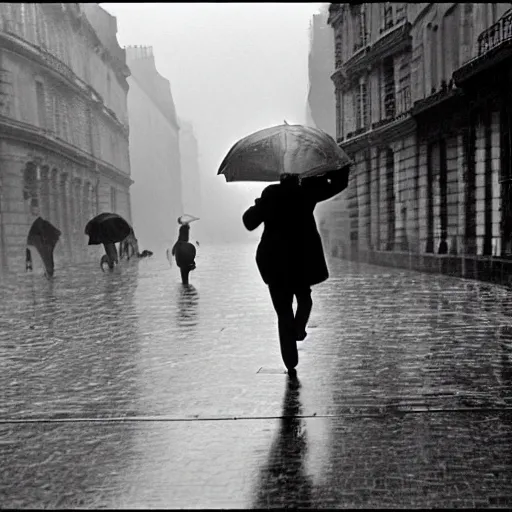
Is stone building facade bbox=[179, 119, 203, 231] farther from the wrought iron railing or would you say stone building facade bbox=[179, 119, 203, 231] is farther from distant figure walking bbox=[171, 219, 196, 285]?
the wrought iron railing

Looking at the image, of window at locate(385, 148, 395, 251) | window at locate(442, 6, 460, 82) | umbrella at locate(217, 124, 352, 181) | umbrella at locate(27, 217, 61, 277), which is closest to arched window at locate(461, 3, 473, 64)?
window at locate(442, 6, 460, 82)

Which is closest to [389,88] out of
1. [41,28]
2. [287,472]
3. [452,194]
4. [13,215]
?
[452,194]

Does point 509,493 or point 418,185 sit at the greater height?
point 418,185

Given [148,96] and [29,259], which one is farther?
[148,96]

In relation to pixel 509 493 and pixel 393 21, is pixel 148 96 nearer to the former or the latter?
pixel 393 21

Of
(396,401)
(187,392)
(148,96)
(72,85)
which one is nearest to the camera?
(396,401)

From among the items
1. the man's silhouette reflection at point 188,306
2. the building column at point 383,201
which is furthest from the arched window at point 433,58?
the man's silhouette reflection at point 188,306

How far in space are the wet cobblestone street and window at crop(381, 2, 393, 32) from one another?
55.7ft

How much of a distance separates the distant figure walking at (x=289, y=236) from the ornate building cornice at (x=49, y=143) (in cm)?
2263

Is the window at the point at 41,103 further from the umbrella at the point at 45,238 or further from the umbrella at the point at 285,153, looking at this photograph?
the umbrella at the point at 285,153

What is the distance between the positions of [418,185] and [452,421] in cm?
Answer: 1979

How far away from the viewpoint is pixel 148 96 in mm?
67750

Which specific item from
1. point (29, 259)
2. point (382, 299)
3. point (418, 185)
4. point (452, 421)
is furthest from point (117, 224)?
point (452, 421)

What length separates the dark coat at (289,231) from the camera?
20.7 feet
